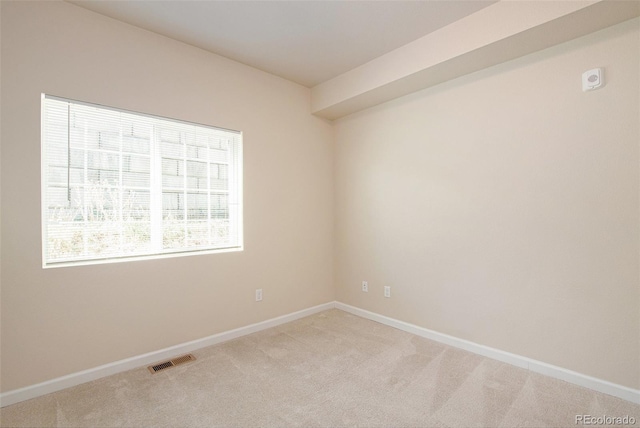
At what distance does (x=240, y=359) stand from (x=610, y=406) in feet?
8.45

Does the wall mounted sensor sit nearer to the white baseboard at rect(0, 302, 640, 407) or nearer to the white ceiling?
the white ceiling

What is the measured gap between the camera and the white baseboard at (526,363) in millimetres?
2021

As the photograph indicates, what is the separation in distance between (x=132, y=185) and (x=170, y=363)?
4.91 feet

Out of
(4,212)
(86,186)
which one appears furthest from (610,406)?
(4,212)

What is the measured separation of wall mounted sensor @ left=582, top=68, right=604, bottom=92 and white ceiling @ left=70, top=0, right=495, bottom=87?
33.2 inches

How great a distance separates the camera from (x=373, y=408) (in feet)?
6.36

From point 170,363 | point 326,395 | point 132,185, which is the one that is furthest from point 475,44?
point 170,363

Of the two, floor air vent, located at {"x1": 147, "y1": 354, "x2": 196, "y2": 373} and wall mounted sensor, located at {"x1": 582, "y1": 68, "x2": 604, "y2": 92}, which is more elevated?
wall mounted sensor, located at {"x1": 582, "y1": 68, "x2": 604, "y2": 92}

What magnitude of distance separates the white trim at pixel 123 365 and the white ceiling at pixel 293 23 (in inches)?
105

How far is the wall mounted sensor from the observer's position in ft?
6.81

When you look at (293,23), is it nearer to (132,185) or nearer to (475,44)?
(475,44)

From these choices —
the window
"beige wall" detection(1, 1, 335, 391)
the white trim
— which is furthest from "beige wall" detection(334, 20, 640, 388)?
the window

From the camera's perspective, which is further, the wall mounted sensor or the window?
the window

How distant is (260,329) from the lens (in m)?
3.23
